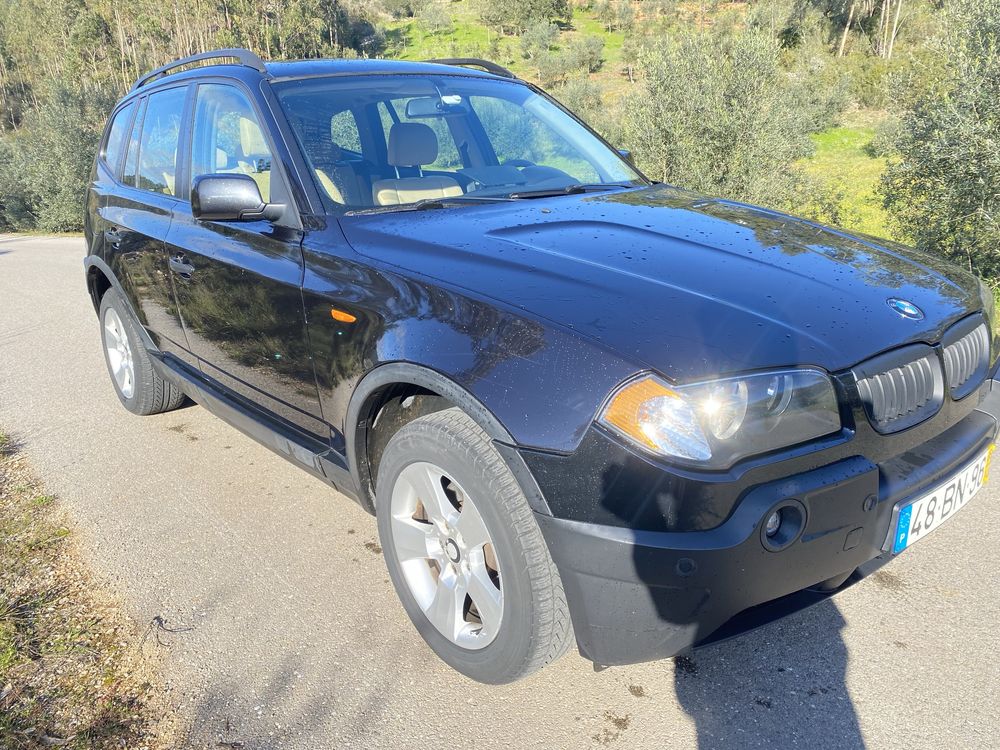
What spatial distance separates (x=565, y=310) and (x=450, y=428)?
464 mm

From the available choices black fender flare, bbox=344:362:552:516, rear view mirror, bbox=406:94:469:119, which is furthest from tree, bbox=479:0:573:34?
black fender flare, bbox=344:362:552:516

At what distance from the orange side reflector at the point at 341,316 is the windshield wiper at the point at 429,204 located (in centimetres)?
40

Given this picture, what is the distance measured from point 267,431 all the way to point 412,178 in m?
1.17

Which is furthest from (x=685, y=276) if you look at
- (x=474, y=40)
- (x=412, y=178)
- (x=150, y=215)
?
(x=474, y=40)

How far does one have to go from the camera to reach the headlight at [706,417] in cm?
173

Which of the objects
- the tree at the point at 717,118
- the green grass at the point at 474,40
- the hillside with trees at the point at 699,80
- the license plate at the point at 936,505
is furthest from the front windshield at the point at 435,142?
the green grass at the point at 474,40

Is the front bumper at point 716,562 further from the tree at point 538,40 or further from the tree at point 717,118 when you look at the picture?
the tree at point 538,40

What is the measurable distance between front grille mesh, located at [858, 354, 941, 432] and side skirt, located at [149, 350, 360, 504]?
1.64 metres

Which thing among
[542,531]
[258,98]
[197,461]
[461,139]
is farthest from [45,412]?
[542,531]

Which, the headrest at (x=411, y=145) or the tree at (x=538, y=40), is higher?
the tree at (x=538, y=40)

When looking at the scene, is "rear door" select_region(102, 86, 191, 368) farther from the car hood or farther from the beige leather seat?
the car hood

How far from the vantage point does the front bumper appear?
1.72 meters

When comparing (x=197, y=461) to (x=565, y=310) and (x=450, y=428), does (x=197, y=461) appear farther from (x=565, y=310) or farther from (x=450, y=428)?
(x=565, y=310)

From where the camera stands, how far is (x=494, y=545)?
6.56ft
